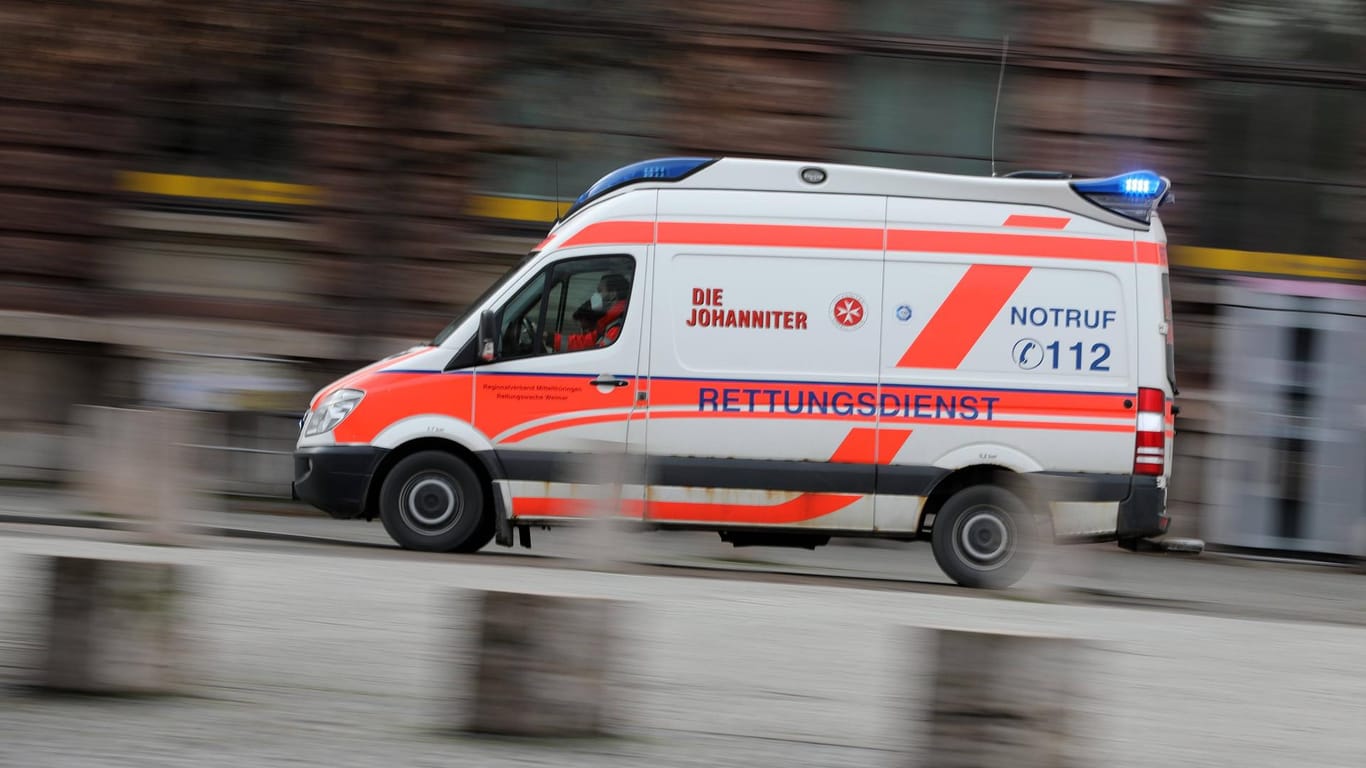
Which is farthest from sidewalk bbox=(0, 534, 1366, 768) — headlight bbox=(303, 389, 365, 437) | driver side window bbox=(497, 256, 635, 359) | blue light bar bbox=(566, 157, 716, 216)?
blue light bar bbox=(566, 157, 716, 216)

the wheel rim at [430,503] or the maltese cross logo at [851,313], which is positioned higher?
the maltese cross logo at [851,313]

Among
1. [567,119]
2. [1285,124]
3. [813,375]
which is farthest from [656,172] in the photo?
[1285,124]

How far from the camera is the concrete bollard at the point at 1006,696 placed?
12.5 feet

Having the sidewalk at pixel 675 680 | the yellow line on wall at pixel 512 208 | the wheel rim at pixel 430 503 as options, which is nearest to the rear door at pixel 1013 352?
the sidewalk at pixel 675 680

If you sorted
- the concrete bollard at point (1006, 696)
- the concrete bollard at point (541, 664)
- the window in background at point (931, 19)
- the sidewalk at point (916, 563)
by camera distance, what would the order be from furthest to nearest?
the window in background at point (931, 19) < the sidewalk at point (916, 563) < the concrete bollard at point (541, 664) < the concrete bollard at point (1006, 696)

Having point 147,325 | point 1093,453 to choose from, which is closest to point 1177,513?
point 1093,453

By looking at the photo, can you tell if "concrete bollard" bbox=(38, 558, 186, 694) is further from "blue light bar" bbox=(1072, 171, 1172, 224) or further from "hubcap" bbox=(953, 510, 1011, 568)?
"blue light bar" bbox=(1072, 171, 1172, 224)

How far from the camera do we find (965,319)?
930 centimetres

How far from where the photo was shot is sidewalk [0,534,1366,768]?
4.25 meters

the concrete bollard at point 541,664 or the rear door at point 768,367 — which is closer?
the concrete bollard at point 541,664

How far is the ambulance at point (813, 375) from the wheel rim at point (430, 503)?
13 millimetres

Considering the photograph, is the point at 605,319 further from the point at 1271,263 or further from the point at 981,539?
the point at 1271,263

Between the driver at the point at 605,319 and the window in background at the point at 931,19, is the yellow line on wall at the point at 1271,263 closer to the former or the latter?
the window in background at the point at 931,19

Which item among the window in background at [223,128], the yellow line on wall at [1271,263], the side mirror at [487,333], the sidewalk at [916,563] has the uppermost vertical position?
the window in background at [223,128]
